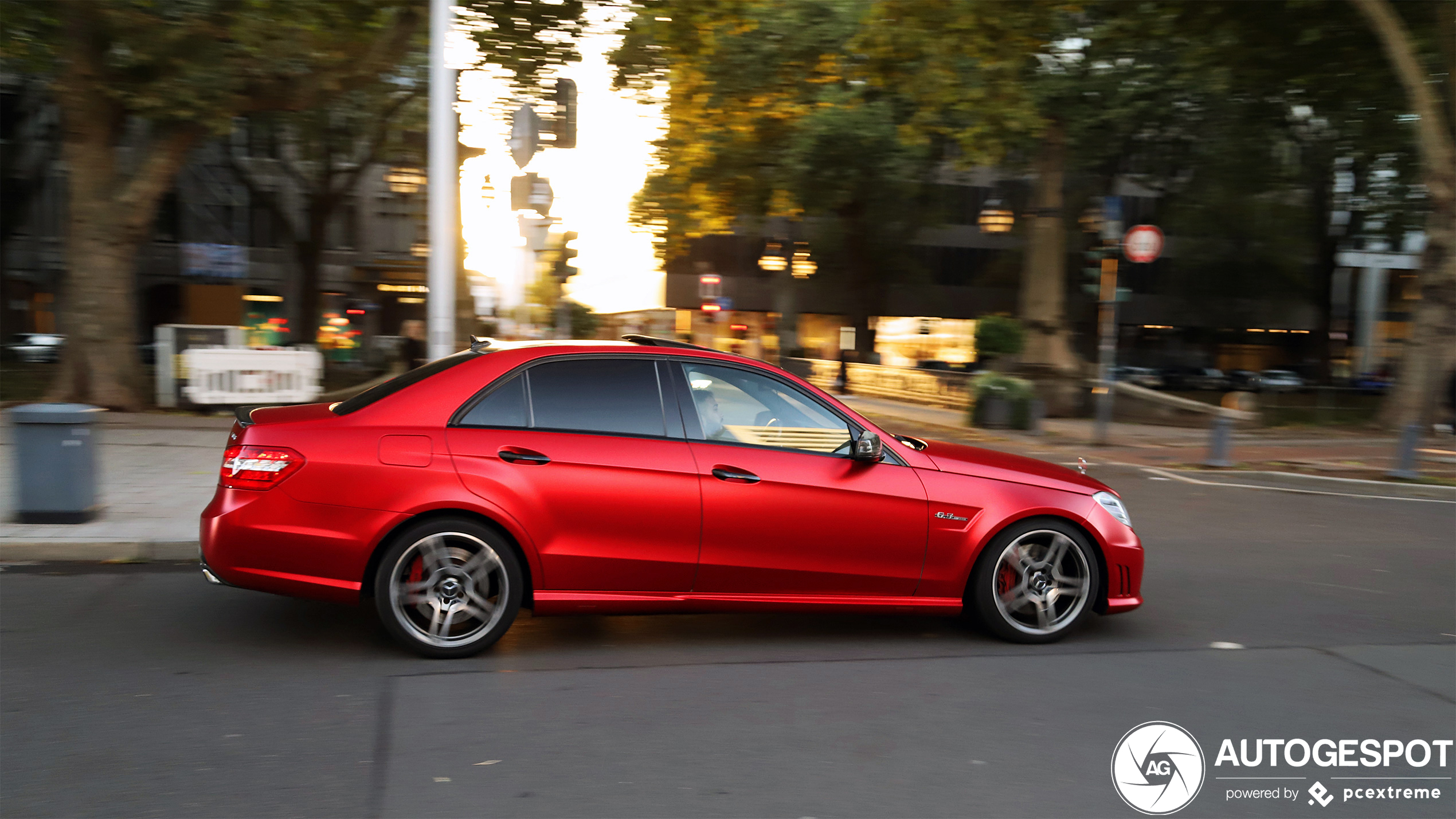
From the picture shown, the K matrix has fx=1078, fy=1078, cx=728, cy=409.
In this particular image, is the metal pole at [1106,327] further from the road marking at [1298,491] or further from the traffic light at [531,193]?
the traffic light at [531,193]

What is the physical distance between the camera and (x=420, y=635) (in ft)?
15.9

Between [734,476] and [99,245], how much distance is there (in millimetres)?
14101

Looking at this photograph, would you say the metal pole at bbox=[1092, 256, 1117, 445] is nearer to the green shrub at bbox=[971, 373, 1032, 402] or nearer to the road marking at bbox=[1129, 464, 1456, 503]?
the green shrub at bbox=[971, 373, 1032, 402]

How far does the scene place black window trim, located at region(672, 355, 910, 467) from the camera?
16.7ft

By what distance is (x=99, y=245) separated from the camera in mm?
15492

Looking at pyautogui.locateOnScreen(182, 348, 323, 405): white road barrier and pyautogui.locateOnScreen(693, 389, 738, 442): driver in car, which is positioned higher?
pyautogui.locateOnScreen(693, 389, 738, 442): driver in car

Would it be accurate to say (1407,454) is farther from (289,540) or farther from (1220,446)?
(289,540)

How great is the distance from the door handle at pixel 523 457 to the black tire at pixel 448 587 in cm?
32

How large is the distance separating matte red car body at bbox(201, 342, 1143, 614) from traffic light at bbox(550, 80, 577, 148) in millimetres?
7250

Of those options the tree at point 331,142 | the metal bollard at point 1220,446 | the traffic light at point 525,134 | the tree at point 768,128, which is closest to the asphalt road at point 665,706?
the traffic light at point 525,134

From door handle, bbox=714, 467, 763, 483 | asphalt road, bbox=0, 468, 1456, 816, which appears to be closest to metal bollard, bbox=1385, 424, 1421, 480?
asphalt road, bbox=0, 468, 1456, 816

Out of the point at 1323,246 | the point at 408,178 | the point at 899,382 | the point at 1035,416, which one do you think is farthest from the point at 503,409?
the point at 1323,246

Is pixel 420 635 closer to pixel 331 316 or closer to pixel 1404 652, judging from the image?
pixel 1404 652

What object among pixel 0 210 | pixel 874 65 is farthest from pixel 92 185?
pixel 0 210
